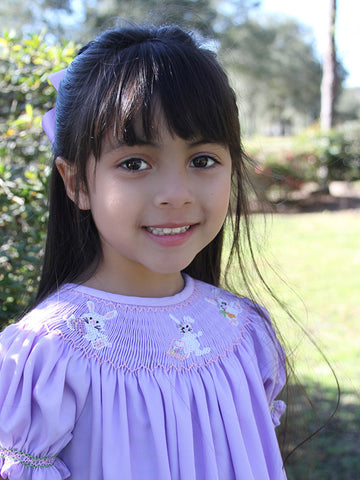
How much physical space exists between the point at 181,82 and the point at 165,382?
2.54ft

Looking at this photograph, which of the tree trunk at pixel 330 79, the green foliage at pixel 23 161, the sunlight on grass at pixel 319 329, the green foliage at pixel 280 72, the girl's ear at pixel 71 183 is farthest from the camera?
the green foliage at pixel 280 72

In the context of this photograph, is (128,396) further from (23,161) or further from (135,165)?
(23,161)

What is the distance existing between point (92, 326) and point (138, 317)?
0.44 ft

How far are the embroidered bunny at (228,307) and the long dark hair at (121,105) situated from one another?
1.34 feet

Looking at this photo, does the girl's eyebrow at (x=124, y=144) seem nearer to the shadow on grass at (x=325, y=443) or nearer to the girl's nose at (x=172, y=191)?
the girl's nose at (x=172, y=191)

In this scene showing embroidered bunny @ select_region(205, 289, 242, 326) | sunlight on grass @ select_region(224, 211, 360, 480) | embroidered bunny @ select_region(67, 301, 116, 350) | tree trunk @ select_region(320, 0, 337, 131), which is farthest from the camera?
tree trunk @ select_region(320, 0, 337, 131)

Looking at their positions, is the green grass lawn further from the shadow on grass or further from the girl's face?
the girl's face

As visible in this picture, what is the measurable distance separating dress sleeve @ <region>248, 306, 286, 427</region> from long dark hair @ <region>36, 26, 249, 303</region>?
1.73 feet

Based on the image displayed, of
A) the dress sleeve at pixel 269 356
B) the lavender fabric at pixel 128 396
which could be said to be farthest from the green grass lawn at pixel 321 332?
the lavender fabric at pixel 128 396

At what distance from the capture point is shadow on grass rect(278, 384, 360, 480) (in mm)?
2883

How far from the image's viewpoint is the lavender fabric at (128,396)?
4.13 ft

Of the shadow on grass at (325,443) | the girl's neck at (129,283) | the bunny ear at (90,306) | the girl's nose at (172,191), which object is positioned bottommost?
the shadow on grass at (325,443)

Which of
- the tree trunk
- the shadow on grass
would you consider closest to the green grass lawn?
the shadow on grass

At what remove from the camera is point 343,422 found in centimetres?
336
